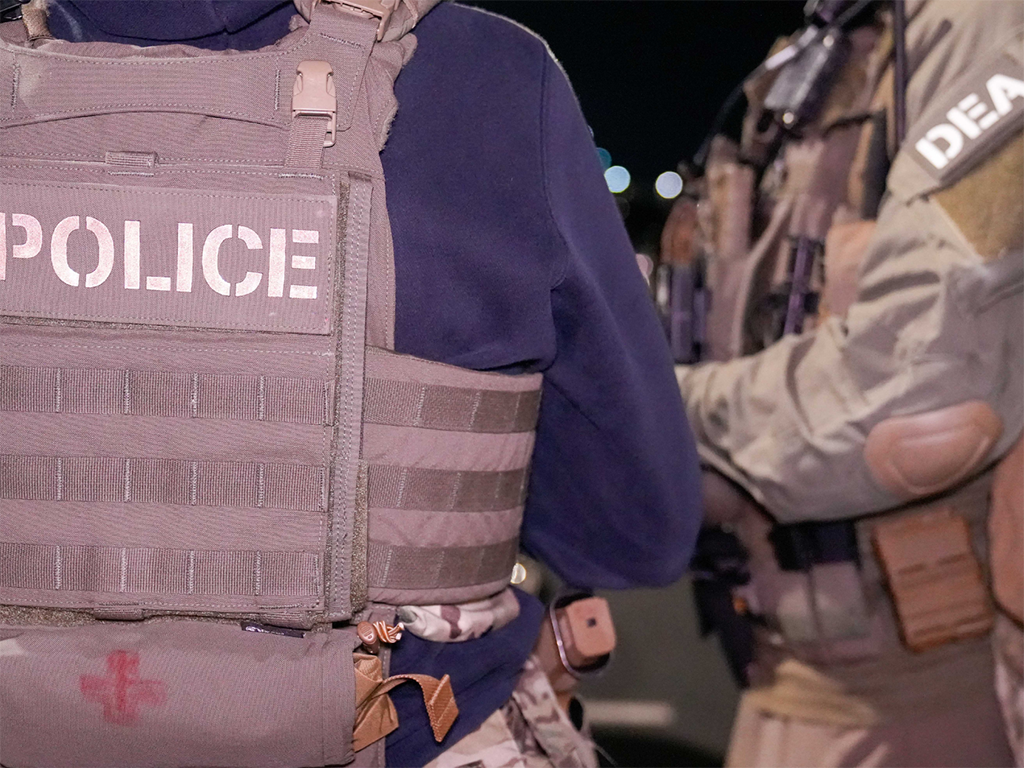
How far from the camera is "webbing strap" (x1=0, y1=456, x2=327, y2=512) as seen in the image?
2.12ft

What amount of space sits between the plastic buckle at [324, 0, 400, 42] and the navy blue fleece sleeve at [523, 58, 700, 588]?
0.14 m

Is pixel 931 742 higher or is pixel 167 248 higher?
pixel 167 248

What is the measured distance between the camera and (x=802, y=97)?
1.42 metres

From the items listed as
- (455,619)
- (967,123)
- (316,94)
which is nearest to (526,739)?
(455,619)

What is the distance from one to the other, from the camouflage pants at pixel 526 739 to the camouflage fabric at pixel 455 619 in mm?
95

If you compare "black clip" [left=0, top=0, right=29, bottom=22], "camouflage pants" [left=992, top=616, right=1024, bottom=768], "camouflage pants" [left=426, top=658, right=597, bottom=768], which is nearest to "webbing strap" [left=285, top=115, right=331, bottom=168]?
"black clip" [left=0, top=0, right=29, bottom=22]

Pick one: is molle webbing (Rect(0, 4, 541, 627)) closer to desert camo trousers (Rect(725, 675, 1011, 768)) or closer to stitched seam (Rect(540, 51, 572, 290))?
stitched seam (Rect(540, 51, 572, 290))

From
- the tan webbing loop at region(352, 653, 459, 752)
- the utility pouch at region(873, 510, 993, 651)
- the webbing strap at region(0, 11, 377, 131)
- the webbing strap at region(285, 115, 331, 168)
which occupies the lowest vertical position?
the utility pouch at region(873, 510, 993, 651)

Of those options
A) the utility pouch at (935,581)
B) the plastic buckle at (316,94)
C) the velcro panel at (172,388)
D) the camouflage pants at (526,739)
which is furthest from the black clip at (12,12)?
the utility pouch at (935,581)

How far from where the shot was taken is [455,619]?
723 mm

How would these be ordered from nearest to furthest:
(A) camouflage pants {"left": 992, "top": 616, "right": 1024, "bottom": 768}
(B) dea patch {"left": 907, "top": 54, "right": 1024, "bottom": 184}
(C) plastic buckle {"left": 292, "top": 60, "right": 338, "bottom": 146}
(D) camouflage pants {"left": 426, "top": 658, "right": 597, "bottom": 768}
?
1. (C) plastic buckle {"left": 292, "top": 60, "right": 338, "bottom": 146}
2. (D) camouflage pants {"left": 426, "top": 658, "right": 597, "bottom": 768}
3. (B) dea patch {"left": 907, "top": 54, "right": 1024, "bottom": 184}
4. (A) camouflage pants {"left": 992, "top": 616, "right": 1024, "bottom": 768}

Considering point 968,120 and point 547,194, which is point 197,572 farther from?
point 968,120

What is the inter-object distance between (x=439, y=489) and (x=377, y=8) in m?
0.40

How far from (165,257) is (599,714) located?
2.23 m
